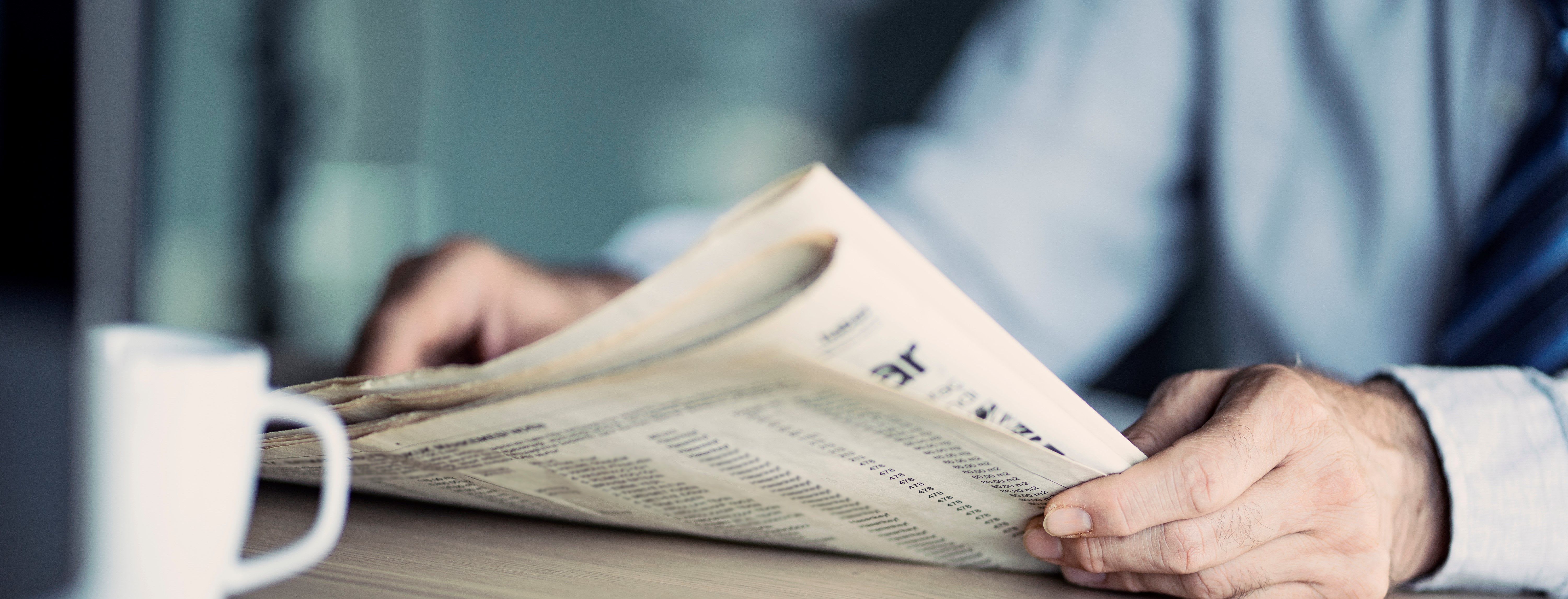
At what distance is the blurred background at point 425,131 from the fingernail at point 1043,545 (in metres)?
1.63

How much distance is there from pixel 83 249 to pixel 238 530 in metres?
0.13

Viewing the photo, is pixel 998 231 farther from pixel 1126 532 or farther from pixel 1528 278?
pixel 1126 532

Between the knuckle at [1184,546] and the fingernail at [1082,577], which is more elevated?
the knuckle at [1184,546]

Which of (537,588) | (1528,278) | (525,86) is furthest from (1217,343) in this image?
(525,86)

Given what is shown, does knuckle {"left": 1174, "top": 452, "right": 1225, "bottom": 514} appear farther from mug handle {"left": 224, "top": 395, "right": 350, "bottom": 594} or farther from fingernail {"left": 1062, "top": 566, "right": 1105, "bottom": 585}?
mug handle {"left": 224, "top": 395, "right": 350, "bottom": 594}

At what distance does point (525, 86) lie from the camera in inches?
84.4

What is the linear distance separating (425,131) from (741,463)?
209 centimetres

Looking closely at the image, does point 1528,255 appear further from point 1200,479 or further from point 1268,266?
point 1200,479

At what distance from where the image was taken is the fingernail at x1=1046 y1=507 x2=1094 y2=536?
0.31m

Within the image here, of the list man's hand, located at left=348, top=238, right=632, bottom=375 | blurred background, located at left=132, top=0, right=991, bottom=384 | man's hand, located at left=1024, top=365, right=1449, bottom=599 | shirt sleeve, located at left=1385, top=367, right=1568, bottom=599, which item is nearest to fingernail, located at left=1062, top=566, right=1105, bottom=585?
man's hand, located at left=1024, top=365, right=1449, bottom=599

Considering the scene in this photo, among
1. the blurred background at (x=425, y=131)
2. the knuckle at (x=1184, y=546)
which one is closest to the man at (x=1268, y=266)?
the knuckle at (x=1184, y=546)

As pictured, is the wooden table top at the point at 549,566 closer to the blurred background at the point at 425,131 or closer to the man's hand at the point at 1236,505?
the man's hand at the point at 1236,505

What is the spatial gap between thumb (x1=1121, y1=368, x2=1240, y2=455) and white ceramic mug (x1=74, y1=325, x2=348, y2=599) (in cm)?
27

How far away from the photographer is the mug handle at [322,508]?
0.23 meters
